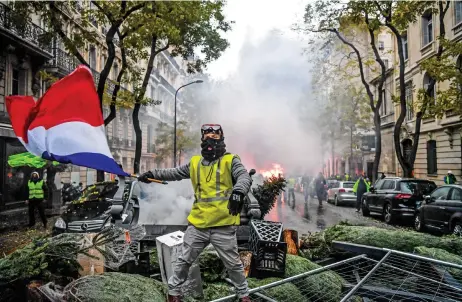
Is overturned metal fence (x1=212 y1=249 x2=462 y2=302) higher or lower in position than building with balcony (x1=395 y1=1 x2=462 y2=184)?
lower

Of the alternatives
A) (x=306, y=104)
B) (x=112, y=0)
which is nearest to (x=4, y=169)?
(x=112, y=0)

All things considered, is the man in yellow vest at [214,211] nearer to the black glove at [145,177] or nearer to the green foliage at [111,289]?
the green foliage at [111,289]

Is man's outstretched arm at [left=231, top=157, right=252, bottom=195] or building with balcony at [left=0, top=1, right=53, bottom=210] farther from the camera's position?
building with balcony at [left=0, top=1, right=53, bottom=210]

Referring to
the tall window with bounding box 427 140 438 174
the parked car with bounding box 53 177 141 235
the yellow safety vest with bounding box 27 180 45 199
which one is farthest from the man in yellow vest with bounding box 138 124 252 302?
the tall window with bounding box 427 140 438 174

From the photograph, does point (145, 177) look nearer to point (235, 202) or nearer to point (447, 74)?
point (235, 202)

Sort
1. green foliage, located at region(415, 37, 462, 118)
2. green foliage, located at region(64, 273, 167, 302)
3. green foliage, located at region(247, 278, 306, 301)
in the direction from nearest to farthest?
green foliage, located at region(64, 273, 167, 302) → green foliage, located at region(247, 278, 306, 301) → green foliage, located at region(415, 37, 462, 118)

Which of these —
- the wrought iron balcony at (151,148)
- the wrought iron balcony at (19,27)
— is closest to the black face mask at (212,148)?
the wrought iron balcony at (19,27)

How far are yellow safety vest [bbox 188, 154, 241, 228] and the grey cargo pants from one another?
8 cm

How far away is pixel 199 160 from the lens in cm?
411

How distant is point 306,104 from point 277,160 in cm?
768

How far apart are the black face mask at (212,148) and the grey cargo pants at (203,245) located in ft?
2.22

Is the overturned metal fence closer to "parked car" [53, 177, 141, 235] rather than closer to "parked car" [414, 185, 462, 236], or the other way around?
"parked car" [53, 177, 141, 235]

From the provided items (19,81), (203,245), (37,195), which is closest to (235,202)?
(203,245)

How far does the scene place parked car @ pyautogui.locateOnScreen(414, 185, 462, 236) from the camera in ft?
32.4
